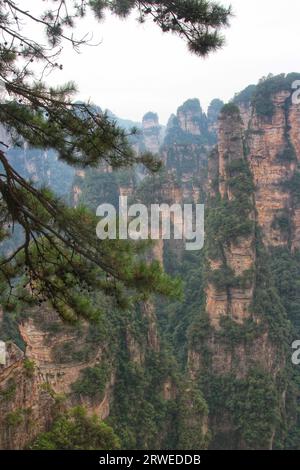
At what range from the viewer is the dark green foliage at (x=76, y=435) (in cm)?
703

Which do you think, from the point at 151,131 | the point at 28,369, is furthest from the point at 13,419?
the point at 151,131

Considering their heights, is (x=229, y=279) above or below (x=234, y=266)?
below

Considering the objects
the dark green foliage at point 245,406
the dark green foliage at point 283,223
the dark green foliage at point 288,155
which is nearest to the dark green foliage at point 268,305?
the dark green foliage at point 245,406

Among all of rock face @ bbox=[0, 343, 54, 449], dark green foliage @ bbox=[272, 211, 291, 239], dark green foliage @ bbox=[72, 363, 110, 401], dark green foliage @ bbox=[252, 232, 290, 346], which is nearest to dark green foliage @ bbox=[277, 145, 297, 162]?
dark green foliage @ bbox=[272, 211, 291, 239]

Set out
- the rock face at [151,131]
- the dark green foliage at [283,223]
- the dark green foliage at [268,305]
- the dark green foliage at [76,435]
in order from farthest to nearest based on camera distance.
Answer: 1. the rock face at [151,131]
2. the dark green foliage at [283,223]
3. the dark green foliage at [268,305]
4. the dark green foliage at [76,435]

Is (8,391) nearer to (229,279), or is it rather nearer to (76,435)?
(76,435)

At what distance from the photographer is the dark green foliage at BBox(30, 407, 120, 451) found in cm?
703

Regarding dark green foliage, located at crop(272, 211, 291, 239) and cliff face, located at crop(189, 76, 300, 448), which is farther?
dark green foliage, located at crop(272, 211, 291, 239)

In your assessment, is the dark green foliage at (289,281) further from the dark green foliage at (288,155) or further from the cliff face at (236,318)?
the dark green foliage at (288,155)

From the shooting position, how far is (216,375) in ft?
64.8

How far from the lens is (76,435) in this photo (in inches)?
288

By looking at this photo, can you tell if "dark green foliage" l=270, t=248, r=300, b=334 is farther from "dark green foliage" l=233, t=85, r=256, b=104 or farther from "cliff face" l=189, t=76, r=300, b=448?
"dark green foliage" l=233, t=85, r=256, b=104

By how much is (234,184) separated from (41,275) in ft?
56.9

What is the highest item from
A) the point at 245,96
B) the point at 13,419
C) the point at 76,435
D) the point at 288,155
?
the point at 245,96
